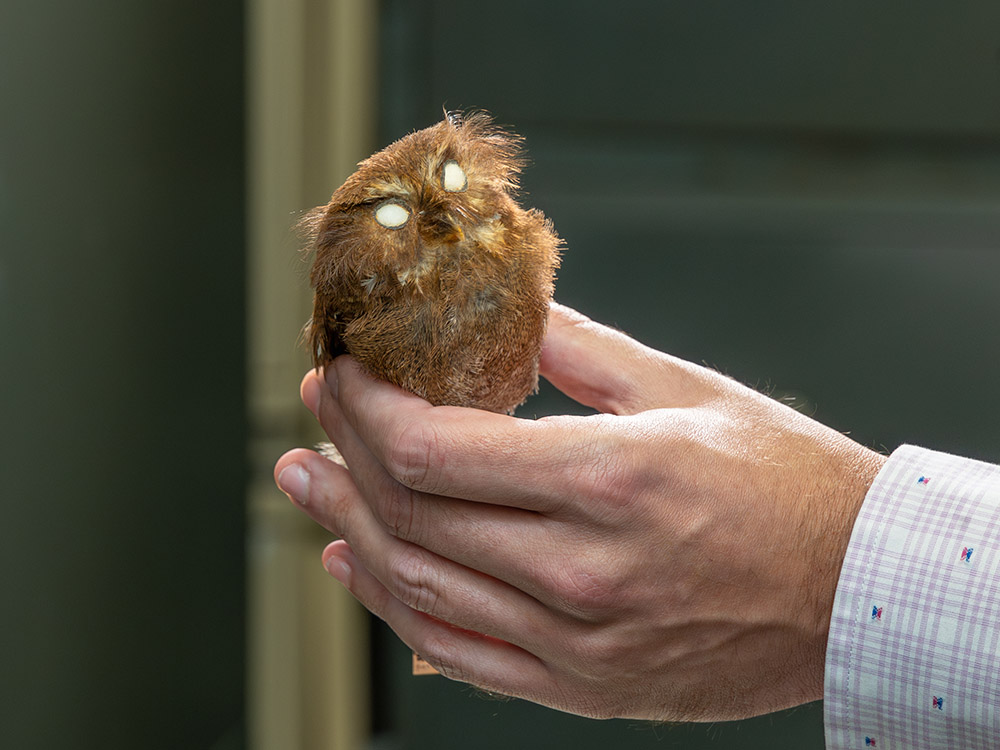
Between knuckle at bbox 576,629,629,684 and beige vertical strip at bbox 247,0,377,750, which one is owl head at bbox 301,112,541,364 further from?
beige vertical strip at bbox 247,0,377,750

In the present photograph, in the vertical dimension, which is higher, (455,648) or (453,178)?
(453,178)

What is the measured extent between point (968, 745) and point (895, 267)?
0.72 m

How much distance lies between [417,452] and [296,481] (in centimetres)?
11

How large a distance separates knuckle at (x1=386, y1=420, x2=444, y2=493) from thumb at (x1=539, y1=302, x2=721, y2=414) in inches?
4.2

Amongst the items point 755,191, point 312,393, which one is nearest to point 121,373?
point 312,393

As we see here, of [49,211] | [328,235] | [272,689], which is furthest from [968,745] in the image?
[272,689]

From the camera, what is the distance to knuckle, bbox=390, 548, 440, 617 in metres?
0.40

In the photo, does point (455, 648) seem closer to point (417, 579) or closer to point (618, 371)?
point (417, 579)

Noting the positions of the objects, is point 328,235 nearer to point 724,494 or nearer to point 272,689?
point 724,494

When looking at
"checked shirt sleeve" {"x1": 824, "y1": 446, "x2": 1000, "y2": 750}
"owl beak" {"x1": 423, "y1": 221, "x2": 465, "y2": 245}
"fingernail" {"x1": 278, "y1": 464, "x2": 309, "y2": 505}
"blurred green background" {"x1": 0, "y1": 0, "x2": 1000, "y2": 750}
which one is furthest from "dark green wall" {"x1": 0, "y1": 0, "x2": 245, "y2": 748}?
"checked shirt sleeve" {"x1": 824, "y1": 446, "x2": 1000, "y2": 750}

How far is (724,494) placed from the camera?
1.24ft

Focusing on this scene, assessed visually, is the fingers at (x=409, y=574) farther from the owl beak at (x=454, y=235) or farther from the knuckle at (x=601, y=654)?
the owl beak at (x=454, y=235)

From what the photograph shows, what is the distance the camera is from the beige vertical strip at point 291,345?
92 cm

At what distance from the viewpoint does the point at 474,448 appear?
1.16 ft
